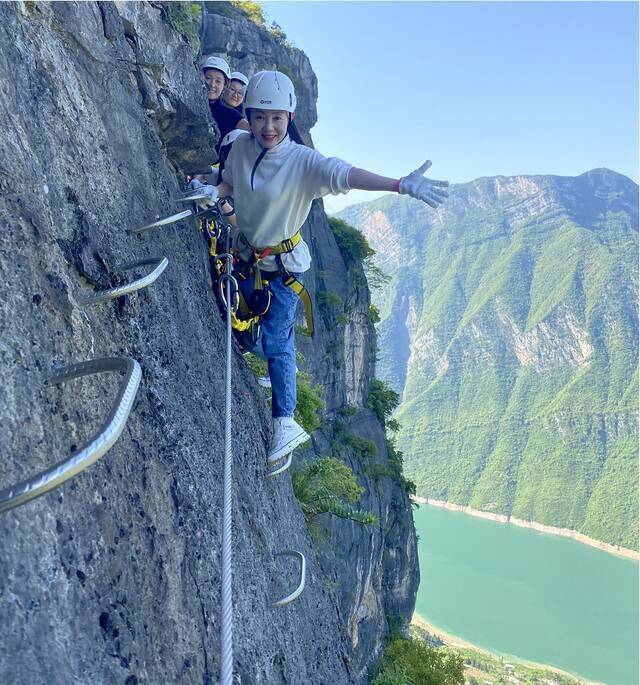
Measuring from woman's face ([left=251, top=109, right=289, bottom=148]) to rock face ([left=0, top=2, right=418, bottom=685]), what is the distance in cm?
59

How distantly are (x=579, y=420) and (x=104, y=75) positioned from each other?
139854 millimetres

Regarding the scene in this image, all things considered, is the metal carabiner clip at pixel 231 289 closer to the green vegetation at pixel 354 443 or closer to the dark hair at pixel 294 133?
the dark hair at pixel 294 133

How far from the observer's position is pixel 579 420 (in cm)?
12812

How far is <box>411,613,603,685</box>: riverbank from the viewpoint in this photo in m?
58.4

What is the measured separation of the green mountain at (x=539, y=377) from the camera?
115312 millimetres

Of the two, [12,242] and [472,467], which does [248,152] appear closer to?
[12,242]

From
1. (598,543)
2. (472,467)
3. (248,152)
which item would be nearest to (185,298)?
(248,152)

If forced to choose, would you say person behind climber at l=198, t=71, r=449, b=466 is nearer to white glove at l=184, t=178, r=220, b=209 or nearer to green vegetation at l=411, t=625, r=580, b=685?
white glove at l=184, t=178, r=220, b=209

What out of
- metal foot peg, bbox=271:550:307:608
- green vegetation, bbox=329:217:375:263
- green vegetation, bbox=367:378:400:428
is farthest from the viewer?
green vegetation, bbox=367:378:400:428

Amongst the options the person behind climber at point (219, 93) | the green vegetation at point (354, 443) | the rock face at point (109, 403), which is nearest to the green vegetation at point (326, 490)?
the rock face at point (109, 403)

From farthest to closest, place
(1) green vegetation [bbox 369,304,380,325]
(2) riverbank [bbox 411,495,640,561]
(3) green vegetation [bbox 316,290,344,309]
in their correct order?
(2) riverbank [bbox 411,495,640,561], (1) green vegetation [bbox 369,304,380,325], (3) green vegetation [bbox 316,290,344,309]

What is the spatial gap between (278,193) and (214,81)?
2.63 meters

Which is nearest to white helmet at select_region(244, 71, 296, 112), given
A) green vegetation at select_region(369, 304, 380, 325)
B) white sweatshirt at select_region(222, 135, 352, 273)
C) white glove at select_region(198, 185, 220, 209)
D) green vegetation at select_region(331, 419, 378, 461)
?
white sweatshirt at select_region(222, 135, 352, 273)

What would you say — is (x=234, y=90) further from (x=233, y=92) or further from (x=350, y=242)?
(x=350, y=242)
